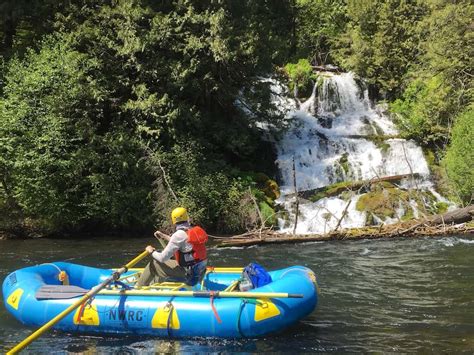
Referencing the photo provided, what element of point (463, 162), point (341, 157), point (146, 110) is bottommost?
point (463, 162)

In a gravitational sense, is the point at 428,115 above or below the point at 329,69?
below

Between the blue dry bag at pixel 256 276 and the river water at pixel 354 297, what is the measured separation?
0.80 m

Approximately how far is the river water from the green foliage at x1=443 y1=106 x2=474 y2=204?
272 centimetres

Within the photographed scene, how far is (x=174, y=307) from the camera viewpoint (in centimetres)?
708

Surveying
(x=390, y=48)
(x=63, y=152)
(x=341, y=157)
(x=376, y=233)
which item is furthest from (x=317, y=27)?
(x=63, y=152)

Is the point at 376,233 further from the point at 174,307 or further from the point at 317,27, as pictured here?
the point at 317,27

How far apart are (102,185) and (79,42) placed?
4652mm

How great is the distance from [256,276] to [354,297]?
2113 millimetres

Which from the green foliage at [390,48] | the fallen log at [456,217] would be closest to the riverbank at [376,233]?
the fallen log at [456,217]

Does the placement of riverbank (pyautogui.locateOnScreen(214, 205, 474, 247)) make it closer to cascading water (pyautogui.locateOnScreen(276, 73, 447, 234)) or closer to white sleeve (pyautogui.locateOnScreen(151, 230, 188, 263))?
cascading water (pyautogui.locateOnScreen(276, 73, 447, 234))

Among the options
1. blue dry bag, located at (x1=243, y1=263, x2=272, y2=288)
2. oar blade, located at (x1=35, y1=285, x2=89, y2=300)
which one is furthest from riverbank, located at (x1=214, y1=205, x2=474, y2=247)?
oar blade, located at (x1=35, y1=285, x2=89, y2=300)

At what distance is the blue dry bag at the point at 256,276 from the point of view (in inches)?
302

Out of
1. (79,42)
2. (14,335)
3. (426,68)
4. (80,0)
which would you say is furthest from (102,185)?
(426,68)

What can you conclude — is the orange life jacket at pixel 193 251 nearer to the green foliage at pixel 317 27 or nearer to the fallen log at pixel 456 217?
the fallen log at pixel 456 217
